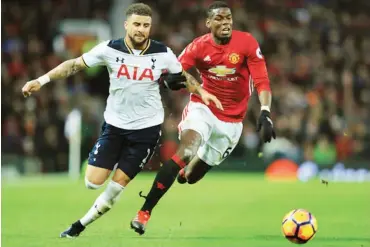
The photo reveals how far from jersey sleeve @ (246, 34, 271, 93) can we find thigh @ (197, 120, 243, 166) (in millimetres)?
893

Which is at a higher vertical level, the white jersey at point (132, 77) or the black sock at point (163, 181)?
the white jersey at point (132, 77)

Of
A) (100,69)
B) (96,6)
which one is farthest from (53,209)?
(96,6)

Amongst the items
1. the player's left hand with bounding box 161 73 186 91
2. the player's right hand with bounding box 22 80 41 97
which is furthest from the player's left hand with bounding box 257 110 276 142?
the player's right hand with bounding box 22 80 41 97

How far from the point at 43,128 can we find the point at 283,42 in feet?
21.9

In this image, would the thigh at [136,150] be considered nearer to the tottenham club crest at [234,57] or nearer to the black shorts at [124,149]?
the black shorts at [124,149]

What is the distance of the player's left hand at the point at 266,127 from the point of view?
10.5m

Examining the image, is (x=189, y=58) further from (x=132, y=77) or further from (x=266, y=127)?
(x=266, y=127)

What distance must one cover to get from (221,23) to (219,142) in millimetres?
1592

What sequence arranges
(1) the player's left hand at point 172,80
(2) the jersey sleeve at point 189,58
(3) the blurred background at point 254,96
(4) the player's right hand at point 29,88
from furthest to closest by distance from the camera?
(3) the blurred background at point 254,96 → (2) the jersey sleeve at point 189,58 → (1) the player's left hand at point 172,80 → (4) the player's right hand at point 29,88

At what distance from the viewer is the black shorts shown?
10.7 meters

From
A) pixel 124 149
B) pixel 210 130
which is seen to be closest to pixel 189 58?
pixel 210 130

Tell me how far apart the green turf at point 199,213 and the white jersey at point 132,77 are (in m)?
1.32

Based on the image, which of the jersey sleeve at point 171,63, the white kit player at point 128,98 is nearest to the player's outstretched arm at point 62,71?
the white kit player at point 128,98

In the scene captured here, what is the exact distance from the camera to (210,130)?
12070 millimetres
